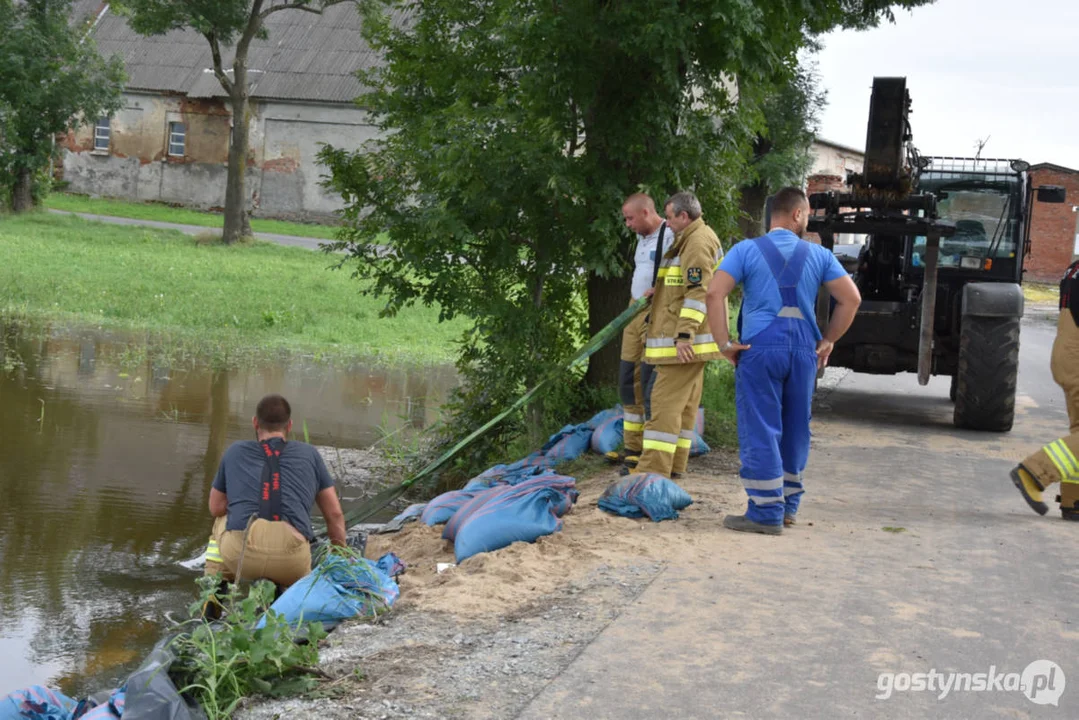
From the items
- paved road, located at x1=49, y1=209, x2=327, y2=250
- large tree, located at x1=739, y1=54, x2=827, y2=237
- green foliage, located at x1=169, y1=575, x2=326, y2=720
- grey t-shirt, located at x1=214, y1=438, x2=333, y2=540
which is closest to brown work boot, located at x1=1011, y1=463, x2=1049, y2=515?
grey t-shirt, located at x1=214, y1=438, x2=333, y2=540

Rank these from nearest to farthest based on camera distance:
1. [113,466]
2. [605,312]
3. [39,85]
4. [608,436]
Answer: [608,436], [113,466], [605,312], [39,85]

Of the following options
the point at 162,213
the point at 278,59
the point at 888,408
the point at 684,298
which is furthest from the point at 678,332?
the point at 278,59

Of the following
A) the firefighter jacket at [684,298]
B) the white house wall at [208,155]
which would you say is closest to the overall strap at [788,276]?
the firefighter jacket at [684,298]

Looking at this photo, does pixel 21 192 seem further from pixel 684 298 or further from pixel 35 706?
pixel 35 706

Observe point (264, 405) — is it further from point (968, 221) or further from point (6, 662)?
point (968, 221)

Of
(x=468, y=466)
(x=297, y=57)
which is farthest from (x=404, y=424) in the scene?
(x=297, y=57)

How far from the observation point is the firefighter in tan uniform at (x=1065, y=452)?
313 inches

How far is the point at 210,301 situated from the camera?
2019 centimetres

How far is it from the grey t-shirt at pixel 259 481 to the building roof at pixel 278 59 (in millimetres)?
35973

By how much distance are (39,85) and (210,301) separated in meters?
15.8

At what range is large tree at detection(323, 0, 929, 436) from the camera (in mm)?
9711

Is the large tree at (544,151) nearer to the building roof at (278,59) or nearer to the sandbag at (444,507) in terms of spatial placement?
the sandbag at (444,507)

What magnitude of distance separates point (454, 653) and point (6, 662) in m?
2.44

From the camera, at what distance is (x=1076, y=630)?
18.1 feet
